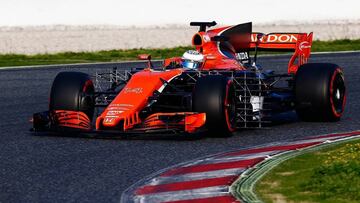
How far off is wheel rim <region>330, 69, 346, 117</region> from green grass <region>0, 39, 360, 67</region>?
1266 cm

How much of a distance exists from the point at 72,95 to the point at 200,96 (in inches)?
74.9

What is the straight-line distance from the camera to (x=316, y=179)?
9109mm

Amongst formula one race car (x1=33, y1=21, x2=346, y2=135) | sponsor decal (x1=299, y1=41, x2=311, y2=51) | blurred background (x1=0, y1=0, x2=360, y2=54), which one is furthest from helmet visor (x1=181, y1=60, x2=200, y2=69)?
blurred background (x1=0, y1=0, x2=360, y2=54)

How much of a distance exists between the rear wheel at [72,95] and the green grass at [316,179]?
12.5 feet

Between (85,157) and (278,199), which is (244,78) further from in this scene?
(278,199)

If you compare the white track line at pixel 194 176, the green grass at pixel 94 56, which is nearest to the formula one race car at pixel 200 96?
the white track line at pixel 194 176

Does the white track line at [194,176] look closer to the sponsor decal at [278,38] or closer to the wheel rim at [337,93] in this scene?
the wheel rim at [337,93]

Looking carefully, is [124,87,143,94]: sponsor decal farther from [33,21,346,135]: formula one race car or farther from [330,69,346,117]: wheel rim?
[330,69,346,117]: wheel rim

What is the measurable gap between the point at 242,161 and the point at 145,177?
1.21 m

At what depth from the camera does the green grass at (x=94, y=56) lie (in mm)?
26469

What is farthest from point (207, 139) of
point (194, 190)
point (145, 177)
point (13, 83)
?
point (13, 83)

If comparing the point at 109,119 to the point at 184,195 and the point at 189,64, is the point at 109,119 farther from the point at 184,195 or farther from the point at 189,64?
the point at 184,195

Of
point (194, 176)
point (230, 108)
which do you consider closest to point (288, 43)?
point (230, 108)

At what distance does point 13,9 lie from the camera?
33.5 m
